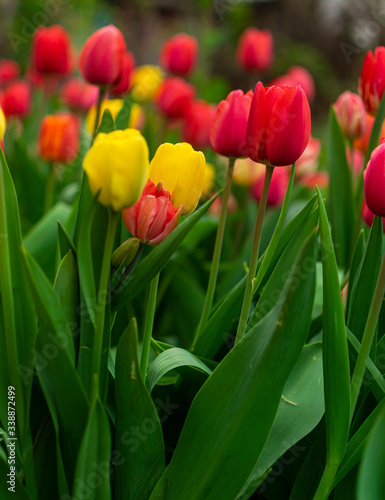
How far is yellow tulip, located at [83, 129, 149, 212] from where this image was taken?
404mm

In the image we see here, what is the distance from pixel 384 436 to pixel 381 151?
0.23m

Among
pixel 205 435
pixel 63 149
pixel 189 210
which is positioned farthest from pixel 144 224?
pixel 63 149

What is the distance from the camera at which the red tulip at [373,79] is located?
0.71 metres

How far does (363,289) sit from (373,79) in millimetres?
295

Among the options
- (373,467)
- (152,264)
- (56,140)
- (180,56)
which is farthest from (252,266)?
(180,56)

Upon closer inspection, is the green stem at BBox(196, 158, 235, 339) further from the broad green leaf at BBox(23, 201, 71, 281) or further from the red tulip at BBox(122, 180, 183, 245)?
the broad green leaf at BBox(23, 201, 71, 281)

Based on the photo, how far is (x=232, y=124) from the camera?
598 mm

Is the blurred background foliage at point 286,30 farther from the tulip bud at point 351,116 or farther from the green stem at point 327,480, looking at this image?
the green stem at point 327,480

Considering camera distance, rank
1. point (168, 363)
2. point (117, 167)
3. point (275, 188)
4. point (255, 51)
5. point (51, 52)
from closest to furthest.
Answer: point (117, 167) → point (168, 363) → point (275, 188) → point (51, 52) → point (255, 51)

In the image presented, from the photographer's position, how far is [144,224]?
48cm

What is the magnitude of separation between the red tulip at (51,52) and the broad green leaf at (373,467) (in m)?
1.31

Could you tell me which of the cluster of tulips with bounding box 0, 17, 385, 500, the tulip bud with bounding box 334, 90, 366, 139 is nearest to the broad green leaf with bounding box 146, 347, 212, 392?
the cluster of tulips with bounding box 0, 17, 385, 500

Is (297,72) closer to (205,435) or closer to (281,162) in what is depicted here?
(281,162)

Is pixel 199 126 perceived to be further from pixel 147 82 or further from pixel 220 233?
pixel 220 233
